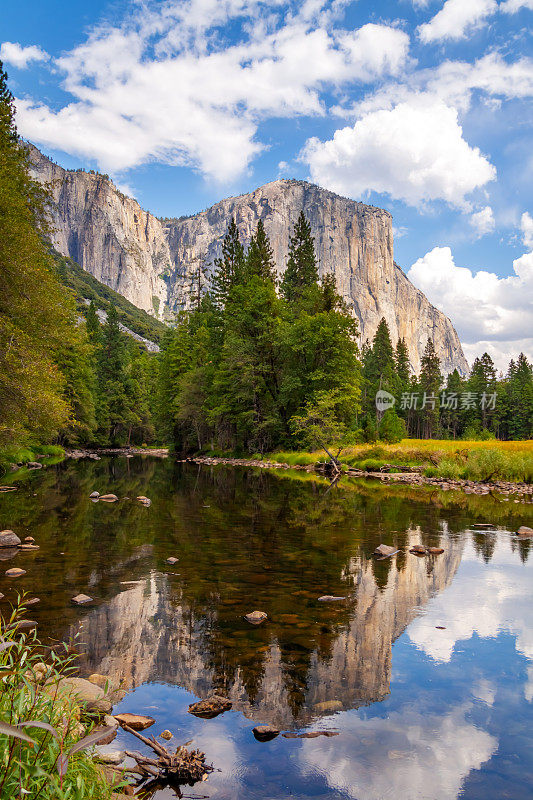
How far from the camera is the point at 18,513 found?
14328 millimetres

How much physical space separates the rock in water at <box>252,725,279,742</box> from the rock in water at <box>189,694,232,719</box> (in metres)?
0.46

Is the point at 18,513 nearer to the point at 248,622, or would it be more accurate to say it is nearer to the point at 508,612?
the point at 248,622

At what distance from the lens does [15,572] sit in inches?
320

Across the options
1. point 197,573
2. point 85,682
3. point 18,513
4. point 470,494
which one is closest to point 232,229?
point 470,494

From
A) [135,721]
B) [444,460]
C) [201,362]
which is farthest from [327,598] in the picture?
[201,362]

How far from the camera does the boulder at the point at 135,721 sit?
13.7ft

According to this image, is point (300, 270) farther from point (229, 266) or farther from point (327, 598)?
point (327, 598)

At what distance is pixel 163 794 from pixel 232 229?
197 feet

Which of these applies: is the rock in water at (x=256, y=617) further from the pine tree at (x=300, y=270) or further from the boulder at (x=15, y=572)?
the pine tree at (x=300, y=270)

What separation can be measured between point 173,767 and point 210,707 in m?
0.97

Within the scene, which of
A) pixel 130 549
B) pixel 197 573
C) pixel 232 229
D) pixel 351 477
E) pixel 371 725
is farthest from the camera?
pixel 232 229

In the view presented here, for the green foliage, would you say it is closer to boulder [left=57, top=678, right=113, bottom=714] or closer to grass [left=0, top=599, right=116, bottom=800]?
boulder [left=57, top=678, right=113, bottom=714]

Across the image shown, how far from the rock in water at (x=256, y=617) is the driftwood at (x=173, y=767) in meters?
2.85

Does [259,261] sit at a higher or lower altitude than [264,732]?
higher
